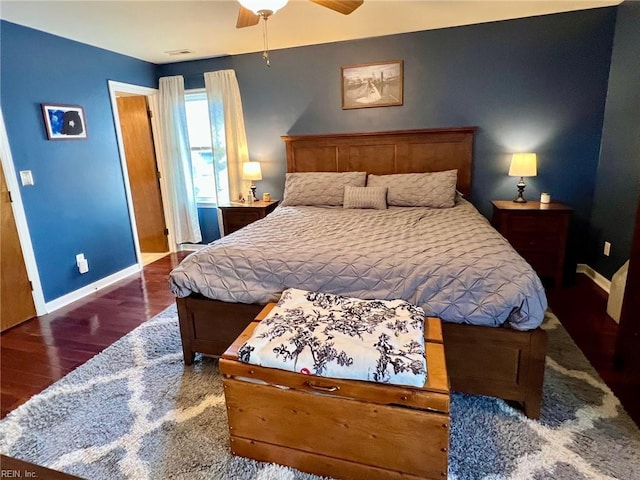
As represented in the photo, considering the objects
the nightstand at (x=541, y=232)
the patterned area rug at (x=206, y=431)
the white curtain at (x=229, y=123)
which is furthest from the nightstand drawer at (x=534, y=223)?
the white curtain at (x=229, y=123)

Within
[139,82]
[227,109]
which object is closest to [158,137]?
[139,82]

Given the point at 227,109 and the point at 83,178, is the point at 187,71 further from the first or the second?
the point at 83,178

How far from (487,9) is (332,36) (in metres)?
1.40

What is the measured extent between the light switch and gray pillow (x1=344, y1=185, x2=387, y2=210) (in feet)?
8.87

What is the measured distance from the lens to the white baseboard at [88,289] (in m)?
3.30

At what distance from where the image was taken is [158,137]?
180 inches

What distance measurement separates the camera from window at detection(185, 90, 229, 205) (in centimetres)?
450

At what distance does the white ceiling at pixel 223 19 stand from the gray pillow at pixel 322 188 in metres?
1.35

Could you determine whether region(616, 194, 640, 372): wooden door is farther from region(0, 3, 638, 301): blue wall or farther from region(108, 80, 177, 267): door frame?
region(108, 80, 177, 267): door frame

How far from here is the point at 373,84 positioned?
12.6ft

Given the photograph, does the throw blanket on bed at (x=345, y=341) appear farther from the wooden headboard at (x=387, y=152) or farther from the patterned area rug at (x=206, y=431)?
the wooden headboard at (x=387, y=152)

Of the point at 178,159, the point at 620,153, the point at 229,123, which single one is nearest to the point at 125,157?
the point at 178,159

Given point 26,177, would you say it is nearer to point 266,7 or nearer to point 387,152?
point 266,7

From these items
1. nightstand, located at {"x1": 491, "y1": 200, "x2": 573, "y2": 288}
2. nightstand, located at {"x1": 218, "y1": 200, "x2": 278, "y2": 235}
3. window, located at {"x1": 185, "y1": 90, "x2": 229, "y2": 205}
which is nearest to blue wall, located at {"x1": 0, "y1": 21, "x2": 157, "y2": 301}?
window, located at {"x1": 185, "y1": 90, "x2": 229, "y2": 205}
